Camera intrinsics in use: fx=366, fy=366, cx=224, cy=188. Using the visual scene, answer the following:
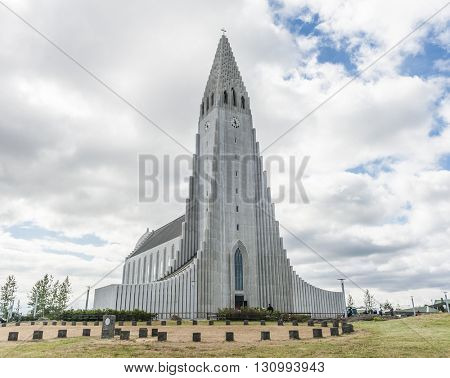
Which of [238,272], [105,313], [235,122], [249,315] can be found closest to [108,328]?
[105,313]

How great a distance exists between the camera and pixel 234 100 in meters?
58.8

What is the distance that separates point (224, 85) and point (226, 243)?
2537 centimetres

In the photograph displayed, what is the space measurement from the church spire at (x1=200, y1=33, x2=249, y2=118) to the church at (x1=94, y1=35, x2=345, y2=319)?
188 millimetres

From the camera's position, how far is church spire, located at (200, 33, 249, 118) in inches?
2279

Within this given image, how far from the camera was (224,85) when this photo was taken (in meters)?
58.5

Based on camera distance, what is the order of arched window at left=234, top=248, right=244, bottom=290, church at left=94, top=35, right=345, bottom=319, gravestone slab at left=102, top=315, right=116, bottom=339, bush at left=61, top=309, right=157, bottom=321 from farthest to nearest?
arched window at left=234, top=248, right=244, bottom=290 → church at left=94, top=35, right=345, bottom=319 → bush at left=61, top=309, right=157, bottom=321 → gravestone slab at left=102, top=315, right=116, bottom=339

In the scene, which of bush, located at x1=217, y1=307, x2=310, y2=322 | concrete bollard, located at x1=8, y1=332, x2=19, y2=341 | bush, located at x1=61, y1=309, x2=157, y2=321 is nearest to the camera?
concrete bollard, located at x1=8, y1=332, x2=19, y2=341

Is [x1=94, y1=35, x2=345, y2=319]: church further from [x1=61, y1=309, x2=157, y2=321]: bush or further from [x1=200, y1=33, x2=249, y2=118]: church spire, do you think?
[x1=61, y1=309, x2=157, y2=321]: bush

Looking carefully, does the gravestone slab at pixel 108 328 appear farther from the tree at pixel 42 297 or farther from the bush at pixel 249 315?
the tree at pixel 42 297

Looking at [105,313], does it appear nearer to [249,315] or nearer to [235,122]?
[249,315]

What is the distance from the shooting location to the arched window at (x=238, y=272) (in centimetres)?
5016

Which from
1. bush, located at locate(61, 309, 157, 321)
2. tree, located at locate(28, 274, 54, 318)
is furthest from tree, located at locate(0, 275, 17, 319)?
bush, located at locate(61, 309, 157, 321)
